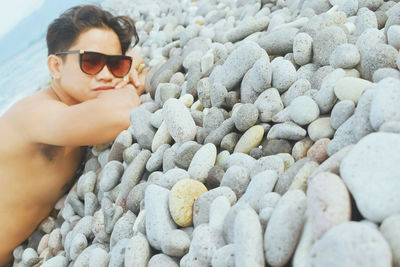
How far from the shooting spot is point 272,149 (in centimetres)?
82

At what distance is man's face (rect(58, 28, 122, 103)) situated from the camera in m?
1.52

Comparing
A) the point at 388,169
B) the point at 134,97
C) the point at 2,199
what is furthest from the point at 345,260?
the point at 2,199

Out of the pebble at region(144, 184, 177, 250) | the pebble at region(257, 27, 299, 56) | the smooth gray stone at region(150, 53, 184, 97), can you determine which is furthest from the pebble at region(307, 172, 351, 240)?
the smooth gray stone at region(150, 53, 184, 97)

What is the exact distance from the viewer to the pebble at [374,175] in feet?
1.50

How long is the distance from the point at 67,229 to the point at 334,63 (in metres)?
1.01

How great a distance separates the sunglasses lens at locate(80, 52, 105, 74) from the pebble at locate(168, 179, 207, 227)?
0.95m

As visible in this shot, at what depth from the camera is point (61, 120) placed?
4.16 ft

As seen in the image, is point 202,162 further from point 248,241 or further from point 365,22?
point 365,22

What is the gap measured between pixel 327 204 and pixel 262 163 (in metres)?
0.28

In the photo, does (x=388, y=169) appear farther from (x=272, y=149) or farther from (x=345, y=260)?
(x=272, y=149)

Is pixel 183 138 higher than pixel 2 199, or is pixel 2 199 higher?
pixel 183 138

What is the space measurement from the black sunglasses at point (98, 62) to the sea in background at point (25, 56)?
5.25ft

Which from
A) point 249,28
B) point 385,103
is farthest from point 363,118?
point 249,28

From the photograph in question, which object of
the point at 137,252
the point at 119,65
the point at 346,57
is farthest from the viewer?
the point at 119,65
